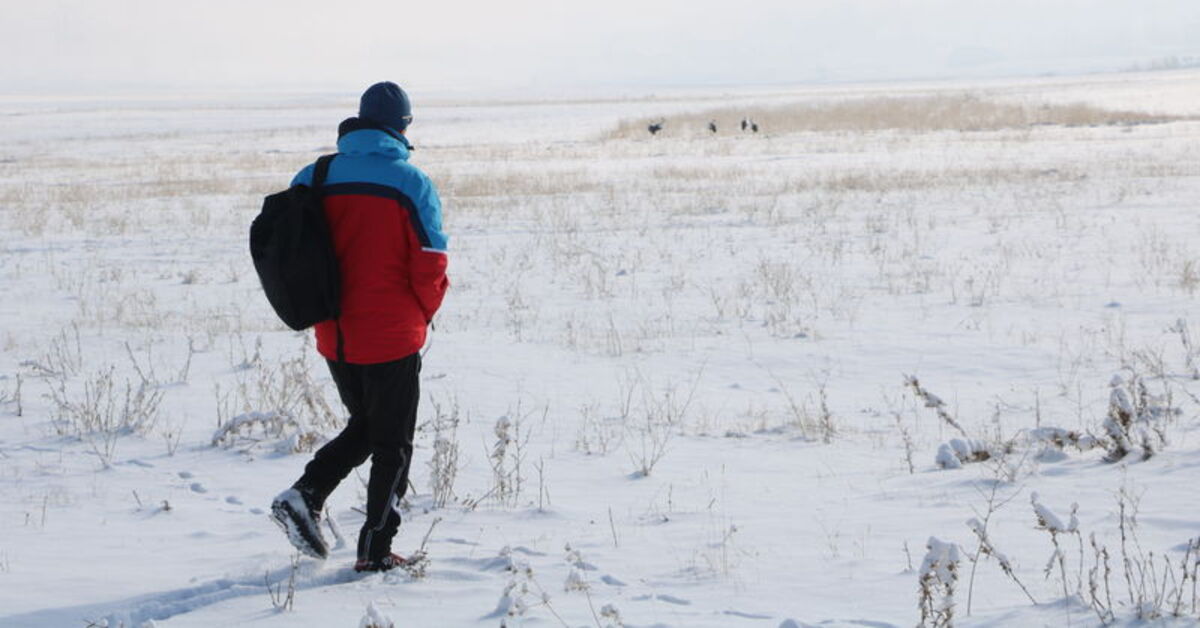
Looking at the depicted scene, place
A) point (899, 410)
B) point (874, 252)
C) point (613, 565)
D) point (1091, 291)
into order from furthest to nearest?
1. point (874, 252)
2. point (1091, 291)
3. point (899, 410)
4. point (613, 565)

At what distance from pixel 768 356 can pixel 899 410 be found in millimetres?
1792

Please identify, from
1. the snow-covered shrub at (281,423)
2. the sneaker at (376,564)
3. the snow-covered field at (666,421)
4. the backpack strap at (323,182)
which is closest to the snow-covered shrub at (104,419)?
the snow-covered field at (666,421)

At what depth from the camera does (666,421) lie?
7199 mm

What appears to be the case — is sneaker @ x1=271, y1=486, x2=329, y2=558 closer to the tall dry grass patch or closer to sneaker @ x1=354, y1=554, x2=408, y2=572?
sneaker @ x1=354, y1=554, x2=408, y2=572

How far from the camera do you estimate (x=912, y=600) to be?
4.05 meters

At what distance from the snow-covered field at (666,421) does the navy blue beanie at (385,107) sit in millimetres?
1633

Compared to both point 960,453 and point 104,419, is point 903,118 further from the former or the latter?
point 104,419

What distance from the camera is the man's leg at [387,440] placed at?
422cm

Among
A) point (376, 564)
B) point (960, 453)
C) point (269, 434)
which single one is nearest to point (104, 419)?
point (269, 434)

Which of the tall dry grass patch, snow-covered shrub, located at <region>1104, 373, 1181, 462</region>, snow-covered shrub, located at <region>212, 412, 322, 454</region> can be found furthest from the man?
the tall dry grass patch

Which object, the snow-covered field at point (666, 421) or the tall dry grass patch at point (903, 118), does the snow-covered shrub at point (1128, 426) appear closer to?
the snow-covered field at point (666, 421)

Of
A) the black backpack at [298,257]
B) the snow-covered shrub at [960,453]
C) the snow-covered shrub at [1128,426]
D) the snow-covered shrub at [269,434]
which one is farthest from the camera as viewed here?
the snow-covered shrub at [269,434]

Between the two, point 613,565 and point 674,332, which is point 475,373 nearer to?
point 674,332

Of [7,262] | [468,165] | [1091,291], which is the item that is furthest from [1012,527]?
[468,165]
